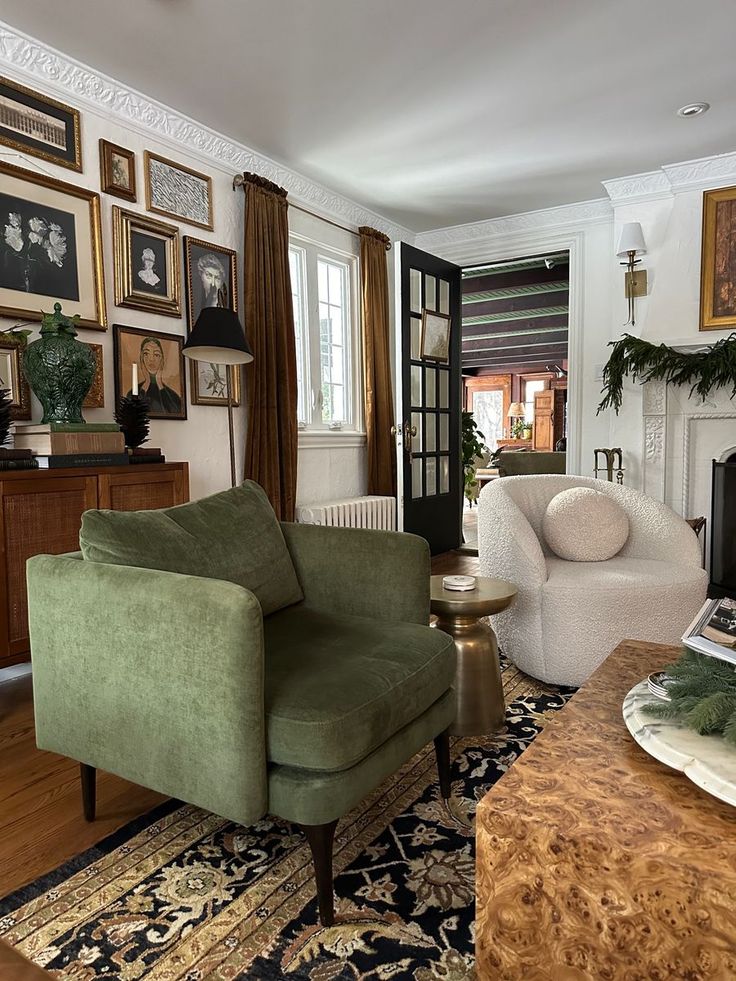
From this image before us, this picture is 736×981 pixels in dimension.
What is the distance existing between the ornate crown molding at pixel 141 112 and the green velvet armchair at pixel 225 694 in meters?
2.30

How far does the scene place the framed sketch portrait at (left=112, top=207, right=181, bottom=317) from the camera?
3162mm

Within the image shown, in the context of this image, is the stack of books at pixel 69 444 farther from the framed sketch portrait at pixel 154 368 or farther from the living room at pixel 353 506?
the framed sketch portrait at pixel 154 368

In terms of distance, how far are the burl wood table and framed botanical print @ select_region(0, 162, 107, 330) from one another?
270 cm

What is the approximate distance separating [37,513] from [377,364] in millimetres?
3016

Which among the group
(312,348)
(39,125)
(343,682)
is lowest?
(343,682)

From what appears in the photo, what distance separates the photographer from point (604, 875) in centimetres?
93

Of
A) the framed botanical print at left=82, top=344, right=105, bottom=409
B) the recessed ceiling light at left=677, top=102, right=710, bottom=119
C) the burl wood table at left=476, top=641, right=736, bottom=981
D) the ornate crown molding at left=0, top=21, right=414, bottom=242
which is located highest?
the recessed ceiling light at left=677, top=102, right=710, bottom=119

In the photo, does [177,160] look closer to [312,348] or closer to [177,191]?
[177,191]

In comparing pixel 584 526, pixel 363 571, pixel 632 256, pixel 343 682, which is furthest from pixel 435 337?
pixel 343 682

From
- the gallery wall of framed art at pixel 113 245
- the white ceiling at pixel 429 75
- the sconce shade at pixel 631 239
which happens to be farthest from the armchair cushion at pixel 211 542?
the sconce shade at pixel 631 239

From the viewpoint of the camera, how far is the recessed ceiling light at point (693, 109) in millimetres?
3457

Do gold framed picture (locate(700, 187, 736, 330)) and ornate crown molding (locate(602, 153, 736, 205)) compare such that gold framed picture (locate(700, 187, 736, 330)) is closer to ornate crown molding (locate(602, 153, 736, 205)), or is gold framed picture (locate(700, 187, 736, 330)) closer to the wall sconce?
ornate crown molding (locate(602, 153, 736, 205))

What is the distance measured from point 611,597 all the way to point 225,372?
237cm

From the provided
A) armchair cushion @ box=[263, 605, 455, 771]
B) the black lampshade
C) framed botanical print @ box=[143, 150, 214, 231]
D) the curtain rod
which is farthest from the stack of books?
the curtain rod
